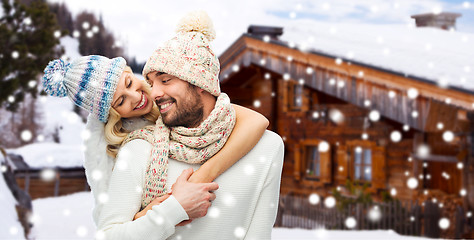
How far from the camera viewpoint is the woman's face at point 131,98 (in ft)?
7.21

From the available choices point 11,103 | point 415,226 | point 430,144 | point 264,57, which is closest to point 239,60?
point 264,57

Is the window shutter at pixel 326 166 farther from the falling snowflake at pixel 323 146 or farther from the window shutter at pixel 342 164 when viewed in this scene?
the window shutter at pixel 342 164

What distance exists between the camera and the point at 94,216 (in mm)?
2229

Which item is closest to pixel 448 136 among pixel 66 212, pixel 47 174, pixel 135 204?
pixel 135 204

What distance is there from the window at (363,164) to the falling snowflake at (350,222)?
167 centimetres

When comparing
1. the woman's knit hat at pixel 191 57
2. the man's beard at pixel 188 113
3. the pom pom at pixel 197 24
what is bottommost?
the man's beard at pixel 188 113

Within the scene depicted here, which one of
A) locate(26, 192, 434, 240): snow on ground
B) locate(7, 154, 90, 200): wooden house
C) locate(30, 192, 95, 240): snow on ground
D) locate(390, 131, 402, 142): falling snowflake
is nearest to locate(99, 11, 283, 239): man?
locate(26, 192, 434, 240): snow on ground

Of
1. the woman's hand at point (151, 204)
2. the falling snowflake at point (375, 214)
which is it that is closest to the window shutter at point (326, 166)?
the falling snowflake at point (375, 214)

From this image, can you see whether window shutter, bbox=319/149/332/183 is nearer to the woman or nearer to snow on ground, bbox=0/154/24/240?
snow on ground, bbox=0/154/24/240

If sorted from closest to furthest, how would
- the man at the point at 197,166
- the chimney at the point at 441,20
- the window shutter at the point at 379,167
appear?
1. the man at the point at 197,166
2. the window shutter at the point at 379,167
3. the chimney at the point at 441,20

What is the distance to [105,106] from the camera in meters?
2.15

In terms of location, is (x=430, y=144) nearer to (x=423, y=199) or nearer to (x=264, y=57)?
(x=423, y=199)

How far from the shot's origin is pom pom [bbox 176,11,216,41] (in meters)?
2.35

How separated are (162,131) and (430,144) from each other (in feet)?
29.9
